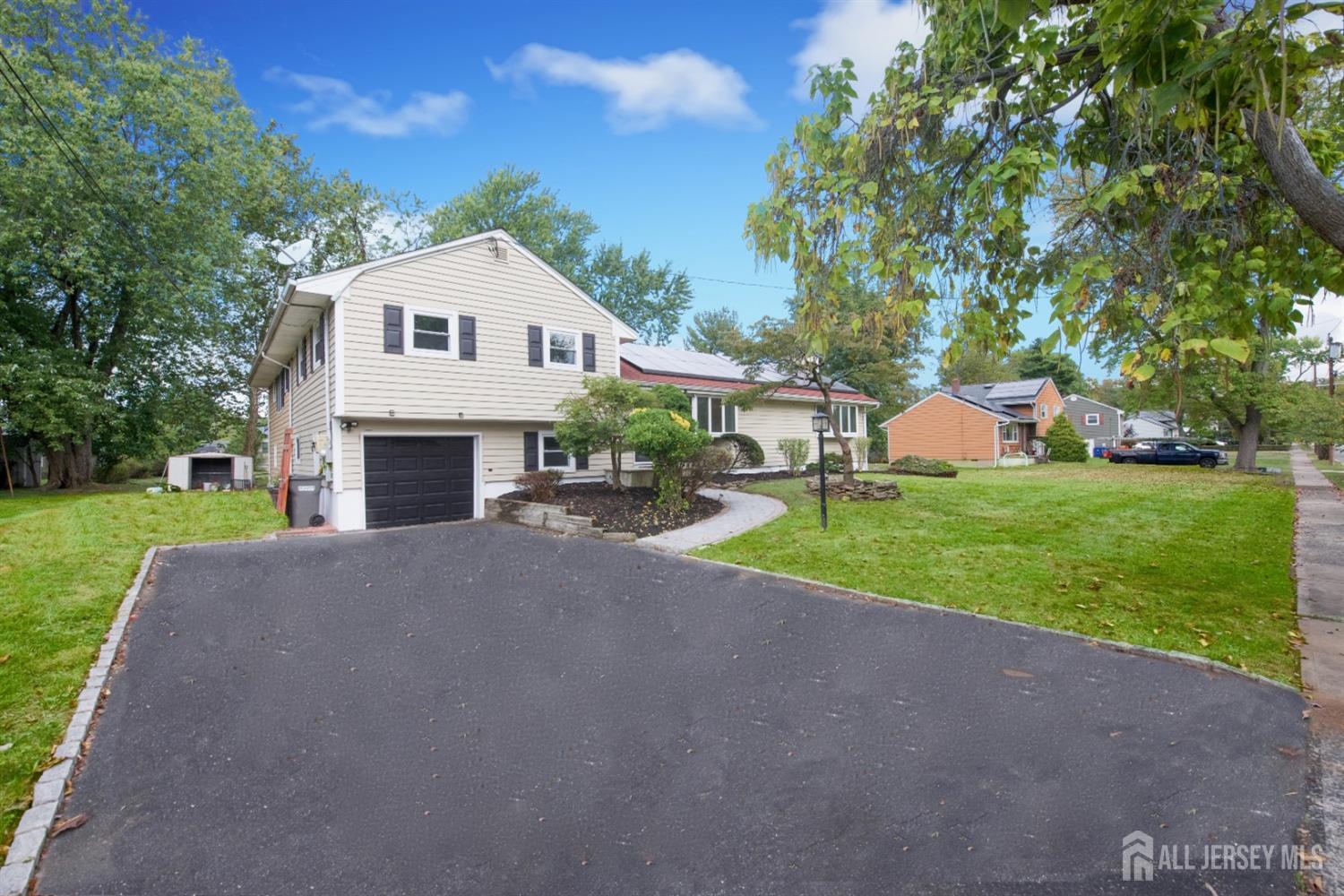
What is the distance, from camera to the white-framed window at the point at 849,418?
79.3 ft

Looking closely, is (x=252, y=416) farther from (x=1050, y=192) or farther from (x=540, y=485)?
(x=1050, y=192)

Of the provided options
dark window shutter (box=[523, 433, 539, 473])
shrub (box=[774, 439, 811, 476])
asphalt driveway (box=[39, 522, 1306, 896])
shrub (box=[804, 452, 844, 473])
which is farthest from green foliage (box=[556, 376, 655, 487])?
shrub (box=[804, 452, 844, 473])

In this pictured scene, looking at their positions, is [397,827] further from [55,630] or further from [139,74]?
[139,74]

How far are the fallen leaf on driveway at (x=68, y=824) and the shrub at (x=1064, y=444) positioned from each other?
40.0 m

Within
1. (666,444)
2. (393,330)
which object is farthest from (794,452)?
(393,330)

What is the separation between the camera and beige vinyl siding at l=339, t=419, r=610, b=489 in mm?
11930

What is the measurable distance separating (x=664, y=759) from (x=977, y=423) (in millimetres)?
36519

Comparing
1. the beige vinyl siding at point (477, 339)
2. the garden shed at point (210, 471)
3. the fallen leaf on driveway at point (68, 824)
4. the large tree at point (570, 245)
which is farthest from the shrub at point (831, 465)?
the fallen leaf on driveway at point (68, 824)

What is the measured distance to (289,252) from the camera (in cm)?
2698

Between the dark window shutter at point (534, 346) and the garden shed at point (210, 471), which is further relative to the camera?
the garden shed at point (210, 471)

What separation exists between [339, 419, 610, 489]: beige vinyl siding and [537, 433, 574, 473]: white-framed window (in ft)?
0.77

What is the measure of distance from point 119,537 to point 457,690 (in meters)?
9.12

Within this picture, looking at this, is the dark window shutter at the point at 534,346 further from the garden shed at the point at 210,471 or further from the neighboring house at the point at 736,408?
the garden shed at the point at 210,471

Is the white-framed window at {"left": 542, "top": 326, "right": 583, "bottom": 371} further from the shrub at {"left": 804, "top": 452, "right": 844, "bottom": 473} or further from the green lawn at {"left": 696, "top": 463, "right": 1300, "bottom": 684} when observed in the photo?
the shrub at {"left": 804, "top": 452, "right": 844, "bottom": 473}
